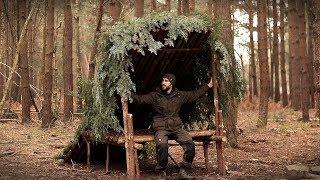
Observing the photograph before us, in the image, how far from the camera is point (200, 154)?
441 inches

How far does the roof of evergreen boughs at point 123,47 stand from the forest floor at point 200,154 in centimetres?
129

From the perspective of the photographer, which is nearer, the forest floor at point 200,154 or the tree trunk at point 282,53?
the forest floor at point 200,154

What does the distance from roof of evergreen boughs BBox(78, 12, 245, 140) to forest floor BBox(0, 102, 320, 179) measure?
129 centimetres

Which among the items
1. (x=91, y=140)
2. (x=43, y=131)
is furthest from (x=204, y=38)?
(x=43, y=131)

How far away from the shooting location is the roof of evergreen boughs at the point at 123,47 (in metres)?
8.01

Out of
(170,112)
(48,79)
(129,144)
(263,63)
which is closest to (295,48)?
(263,63)

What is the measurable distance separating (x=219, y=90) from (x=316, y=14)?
2377 millimetres

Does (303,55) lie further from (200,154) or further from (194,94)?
(194,94)

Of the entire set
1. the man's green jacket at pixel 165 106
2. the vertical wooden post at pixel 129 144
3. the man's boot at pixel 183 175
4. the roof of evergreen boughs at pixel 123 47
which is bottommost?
the man's boot at pixel 183 175

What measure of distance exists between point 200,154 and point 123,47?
14.2 ft

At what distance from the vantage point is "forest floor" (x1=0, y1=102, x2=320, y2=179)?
864 centimetres

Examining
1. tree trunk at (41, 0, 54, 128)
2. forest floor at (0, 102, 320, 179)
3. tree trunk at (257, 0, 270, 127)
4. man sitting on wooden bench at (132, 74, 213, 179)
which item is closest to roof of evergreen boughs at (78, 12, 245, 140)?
man sitting on wooden bench at (132, 74, 213, 179)

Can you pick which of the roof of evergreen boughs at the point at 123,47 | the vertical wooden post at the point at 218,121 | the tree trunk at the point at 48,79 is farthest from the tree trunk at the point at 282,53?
the roof of evergreen boughs at the point at 123,47

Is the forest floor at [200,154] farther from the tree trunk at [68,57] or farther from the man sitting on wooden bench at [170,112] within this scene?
the tree trunk at [68,57]
